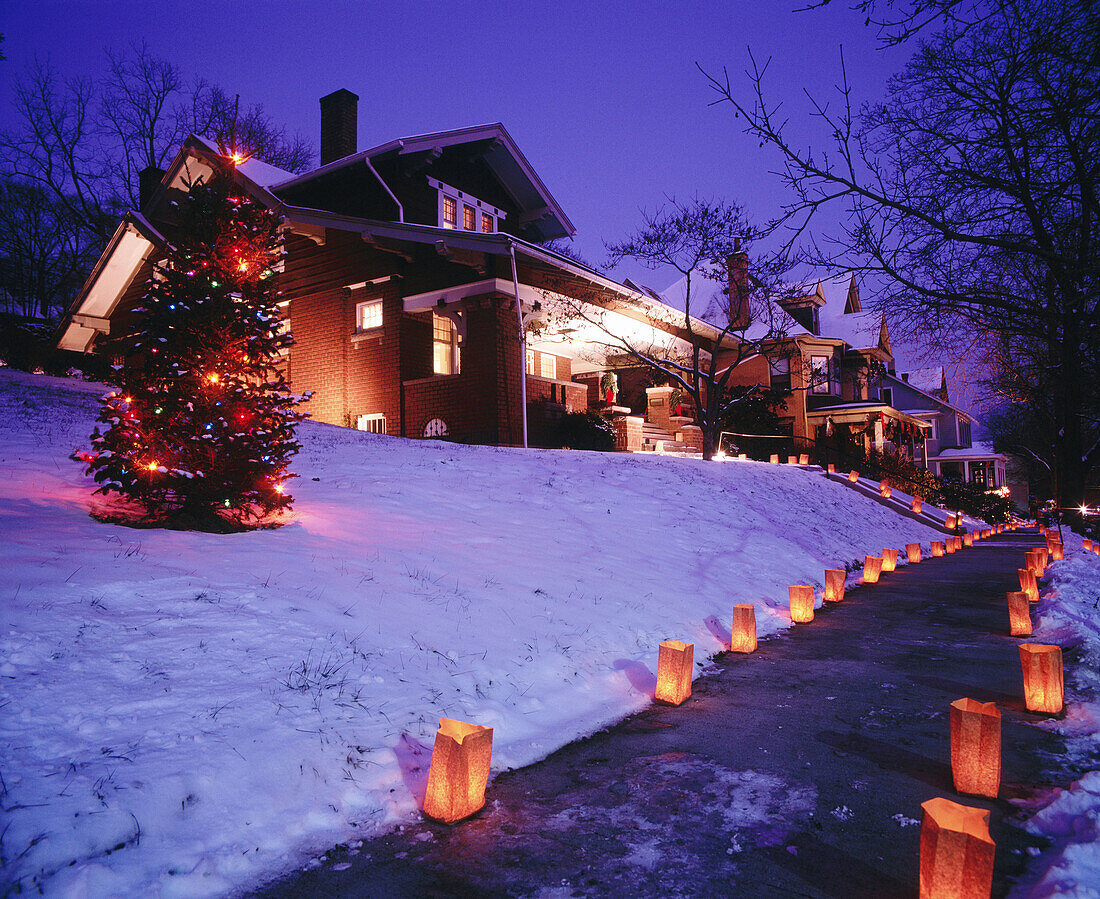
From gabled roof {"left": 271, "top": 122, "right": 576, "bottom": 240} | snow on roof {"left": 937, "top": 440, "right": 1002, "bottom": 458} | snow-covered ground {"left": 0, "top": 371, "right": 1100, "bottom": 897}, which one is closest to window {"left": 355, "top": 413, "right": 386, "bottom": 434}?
gabled roof {"left": 271, "top": 122, "right": 576, "bottom": 240}

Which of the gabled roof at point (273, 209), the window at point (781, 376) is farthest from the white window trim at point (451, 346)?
the window at point (781, 376)

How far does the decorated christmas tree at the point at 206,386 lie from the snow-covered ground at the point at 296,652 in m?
0.62

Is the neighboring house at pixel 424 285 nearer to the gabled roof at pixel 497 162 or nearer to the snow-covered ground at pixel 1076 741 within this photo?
the gabled roof at pixel 497 162

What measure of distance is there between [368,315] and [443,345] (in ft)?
7.68

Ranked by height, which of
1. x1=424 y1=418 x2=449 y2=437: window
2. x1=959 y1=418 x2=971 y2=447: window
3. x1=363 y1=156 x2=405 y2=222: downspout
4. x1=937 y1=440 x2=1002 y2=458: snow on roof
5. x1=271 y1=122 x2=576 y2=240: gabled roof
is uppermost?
x1=271 y1=122 x2=576 y2=240: gabled roof

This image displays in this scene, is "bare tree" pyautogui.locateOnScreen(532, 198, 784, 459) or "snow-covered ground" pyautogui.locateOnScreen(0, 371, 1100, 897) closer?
"snow-covered ground" pyautogui.locateOnScreen(0, 371, 1100, 897)

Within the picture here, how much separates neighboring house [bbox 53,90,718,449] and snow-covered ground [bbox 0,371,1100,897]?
767cm

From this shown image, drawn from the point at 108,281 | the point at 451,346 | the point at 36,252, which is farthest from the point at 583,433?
the point at 36,252

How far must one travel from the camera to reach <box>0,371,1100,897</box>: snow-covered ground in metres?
2.38

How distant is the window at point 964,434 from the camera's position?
4962cm

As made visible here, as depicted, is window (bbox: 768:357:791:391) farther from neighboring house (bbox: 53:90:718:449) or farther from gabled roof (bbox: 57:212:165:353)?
gabled roof (bbox: 57:212:165:353)

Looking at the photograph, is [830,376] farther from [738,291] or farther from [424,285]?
[424,285]

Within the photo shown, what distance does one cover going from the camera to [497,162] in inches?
768

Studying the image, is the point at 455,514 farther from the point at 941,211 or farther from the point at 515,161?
the point at 515,161
